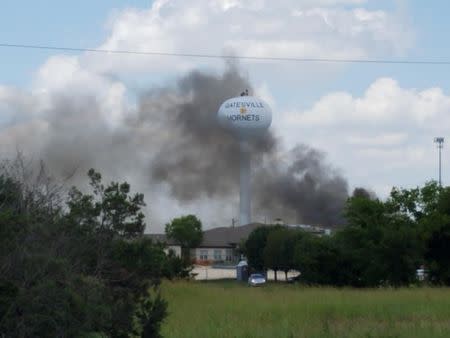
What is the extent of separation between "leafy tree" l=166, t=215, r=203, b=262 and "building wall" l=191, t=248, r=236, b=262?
22.1 ft

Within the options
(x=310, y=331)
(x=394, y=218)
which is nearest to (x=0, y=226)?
(x=310, y=331)

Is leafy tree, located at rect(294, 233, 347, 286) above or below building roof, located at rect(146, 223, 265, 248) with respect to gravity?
below

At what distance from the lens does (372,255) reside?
2007 inches

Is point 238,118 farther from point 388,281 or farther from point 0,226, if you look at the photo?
point 0,226

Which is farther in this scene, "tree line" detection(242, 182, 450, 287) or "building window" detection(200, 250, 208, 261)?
"building window" detection(200, 250, 208, 261)

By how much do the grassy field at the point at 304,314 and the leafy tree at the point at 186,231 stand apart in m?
76.7

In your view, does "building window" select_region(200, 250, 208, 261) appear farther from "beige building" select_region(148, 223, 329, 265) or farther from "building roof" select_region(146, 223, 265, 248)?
"building roof" select_region(146, 223, 265, 248)

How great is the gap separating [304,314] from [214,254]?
98.7 meters

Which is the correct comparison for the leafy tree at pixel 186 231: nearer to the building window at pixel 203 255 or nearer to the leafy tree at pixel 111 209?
the building window at pixel 203 255

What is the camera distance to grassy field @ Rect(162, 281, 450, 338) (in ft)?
64.1

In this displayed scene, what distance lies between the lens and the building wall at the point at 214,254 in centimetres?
12225

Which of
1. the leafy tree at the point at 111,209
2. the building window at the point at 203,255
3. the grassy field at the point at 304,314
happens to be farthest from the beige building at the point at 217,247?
the leafy tree at the point at 111,209

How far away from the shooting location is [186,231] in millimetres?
111562

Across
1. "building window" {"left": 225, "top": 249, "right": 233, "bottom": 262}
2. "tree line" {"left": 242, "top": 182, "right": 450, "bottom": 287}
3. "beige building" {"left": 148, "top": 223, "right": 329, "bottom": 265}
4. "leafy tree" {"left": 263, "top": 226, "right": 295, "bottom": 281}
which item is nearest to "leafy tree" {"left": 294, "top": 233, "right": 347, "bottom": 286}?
"tree line" {"left": 242, "top": 182, "right": 450, "bottom": 287}
